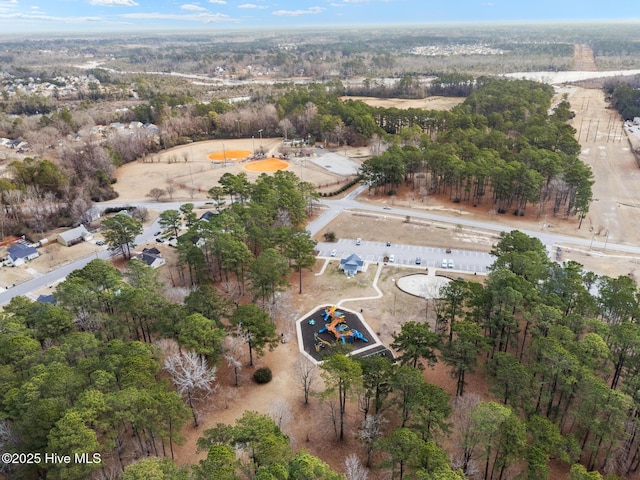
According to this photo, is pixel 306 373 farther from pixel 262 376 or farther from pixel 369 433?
pixel 369 433

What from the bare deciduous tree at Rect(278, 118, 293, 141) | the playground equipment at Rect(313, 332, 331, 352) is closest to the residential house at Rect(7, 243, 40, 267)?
the playground equipment at Rect(313, 332, 331, 352)

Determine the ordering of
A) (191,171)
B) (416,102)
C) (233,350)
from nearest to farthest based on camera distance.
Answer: (233,350) < (191,171) < (416,102)

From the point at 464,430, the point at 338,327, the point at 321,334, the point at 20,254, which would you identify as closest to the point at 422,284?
the point at 338,327

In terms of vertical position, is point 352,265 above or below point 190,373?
below

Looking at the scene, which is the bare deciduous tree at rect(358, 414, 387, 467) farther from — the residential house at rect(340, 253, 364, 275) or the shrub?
the residential house at rect(340, 253, 364, 275)

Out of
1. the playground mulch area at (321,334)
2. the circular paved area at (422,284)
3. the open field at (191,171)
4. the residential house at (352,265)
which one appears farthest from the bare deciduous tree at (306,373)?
the open field at (191,171)

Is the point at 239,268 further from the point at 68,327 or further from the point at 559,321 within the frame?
the point at 559,321

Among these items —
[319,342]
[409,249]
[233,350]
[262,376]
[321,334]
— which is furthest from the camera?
[409,249]
